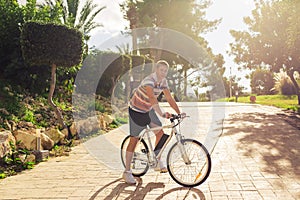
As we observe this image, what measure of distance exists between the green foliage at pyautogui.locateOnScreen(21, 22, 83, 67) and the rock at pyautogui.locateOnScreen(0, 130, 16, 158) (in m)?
3.35

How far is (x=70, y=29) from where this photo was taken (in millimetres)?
9734

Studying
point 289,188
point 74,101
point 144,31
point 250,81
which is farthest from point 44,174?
point 250,81

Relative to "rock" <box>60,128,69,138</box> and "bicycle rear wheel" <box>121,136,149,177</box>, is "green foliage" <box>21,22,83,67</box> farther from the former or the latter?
"bicycle rear wheel" <box>121,136,149,177</box>

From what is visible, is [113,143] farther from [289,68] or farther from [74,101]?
[289,68]

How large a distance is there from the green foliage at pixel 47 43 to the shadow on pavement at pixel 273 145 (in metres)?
5.57

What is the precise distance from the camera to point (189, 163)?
4930mm

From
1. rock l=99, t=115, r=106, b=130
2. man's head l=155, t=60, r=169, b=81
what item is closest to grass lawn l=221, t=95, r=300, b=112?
rock l=99, t=115, r=106, b=130

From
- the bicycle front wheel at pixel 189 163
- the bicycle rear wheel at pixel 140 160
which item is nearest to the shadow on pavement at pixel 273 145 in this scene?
the bicycle front wheel at pixel 189 163

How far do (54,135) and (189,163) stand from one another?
14.4 feet

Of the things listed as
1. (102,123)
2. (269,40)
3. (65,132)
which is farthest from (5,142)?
(269,40)

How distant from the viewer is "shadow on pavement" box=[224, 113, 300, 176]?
5789mm

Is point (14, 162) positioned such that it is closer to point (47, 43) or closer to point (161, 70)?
point (161, 70)

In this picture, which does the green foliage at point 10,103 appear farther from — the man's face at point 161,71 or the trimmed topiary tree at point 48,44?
the man's face at point 161,71

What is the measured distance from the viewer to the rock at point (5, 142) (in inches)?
235
